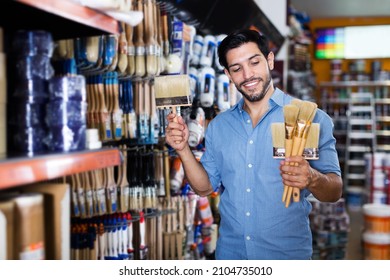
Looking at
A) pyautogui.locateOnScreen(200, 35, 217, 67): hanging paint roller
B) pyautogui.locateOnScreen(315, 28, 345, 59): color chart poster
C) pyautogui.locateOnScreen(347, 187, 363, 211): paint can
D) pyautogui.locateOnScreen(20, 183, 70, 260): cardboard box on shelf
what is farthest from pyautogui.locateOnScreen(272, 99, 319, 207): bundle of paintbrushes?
pyautogui.locateOnScreen(315, 28, 345, 59): color chart poster

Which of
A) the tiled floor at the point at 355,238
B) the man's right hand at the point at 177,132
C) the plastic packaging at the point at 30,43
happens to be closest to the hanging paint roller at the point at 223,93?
the man's right hand at the point at 177,132

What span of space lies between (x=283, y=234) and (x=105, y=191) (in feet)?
2.59

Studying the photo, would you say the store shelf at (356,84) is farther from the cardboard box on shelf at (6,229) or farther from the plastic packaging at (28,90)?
the cardboard box on shelf at (6,229)

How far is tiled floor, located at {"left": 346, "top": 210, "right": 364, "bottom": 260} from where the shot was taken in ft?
15.6

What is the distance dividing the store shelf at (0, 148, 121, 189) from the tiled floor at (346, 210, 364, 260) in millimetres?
3908

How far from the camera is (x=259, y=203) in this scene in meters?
1.75

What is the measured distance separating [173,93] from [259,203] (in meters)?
0.51

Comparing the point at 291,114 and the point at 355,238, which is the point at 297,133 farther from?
the point at 355,238

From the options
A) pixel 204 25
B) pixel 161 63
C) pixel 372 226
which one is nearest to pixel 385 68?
pixel 372 226

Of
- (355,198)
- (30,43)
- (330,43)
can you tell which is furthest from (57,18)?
(330,43)

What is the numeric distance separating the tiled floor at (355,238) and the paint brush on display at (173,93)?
11.9ft

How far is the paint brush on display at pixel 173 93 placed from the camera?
155 centimetres

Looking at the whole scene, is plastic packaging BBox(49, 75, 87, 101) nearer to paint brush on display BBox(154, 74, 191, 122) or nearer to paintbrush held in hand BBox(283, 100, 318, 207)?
paint brush on display BBox(154, 74, 191, 122)

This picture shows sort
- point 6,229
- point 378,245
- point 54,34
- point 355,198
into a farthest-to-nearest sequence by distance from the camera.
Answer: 1. point 355,198
2. point 378,245
3. point 54,34
4. point 6,229
